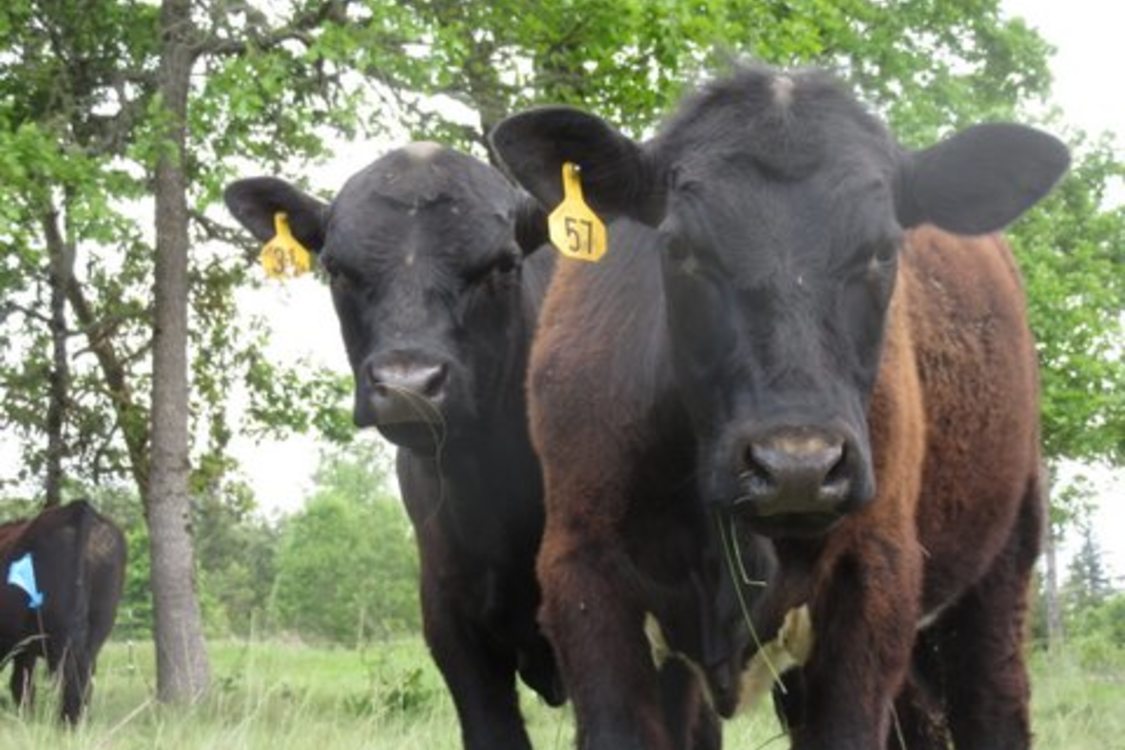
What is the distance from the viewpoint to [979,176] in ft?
17.0

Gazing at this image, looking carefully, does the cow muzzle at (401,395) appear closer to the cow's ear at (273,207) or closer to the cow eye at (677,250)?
the cow's ear at (273,207)

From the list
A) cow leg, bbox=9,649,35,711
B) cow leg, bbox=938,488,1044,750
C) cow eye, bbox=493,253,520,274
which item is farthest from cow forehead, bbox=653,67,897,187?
cow leg, bbox=9,649,35,711

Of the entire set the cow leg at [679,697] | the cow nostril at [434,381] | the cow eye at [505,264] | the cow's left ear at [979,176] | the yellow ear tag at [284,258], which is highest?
the yellow ear tag at [284,258]

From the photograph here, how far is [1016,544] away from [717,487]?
11.2 ft

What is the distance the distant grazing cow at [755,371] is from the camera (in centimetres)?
432

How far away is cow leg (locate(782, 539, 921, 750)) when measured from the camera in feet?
16.0

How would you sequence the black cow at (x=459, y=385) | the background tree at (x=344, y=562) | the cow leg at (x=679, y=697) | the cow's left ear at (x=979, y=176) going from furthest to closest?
the background tree at (x=344, y=562)
the black cow at (x=459, y=385)
the cow leg at (x=679, y=697)
the cow's left ear at (x=979, y=176)

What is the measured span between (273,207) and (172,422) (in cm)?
1012

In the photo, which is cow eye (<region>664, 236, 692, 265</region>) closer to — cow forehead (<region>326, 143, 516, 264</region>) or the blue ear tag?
cow forehead (<region>326, 143, 516, 264</region>)

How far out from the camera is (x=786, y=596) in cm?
495

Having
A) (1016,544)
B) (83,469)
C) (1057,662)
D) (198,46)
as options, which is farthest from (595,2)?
(1016,544)

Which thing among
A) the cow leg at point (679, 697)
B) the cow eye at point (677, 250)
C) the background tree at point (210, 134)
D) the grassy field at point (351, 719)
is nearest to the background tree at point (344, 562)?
the background tree at point (210, 134)

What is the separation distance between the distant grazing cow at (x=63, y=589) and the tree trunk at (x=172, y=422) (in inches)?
32.0

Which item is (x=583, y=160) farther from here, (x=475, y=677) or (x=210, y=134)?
(x=210, y=134)
